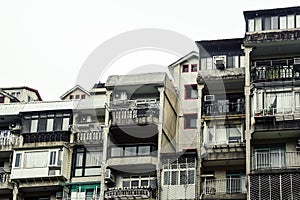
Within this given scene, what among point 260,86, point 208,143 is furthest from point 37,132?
point 260,86

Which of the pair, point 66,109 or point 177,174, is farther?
point 66,109

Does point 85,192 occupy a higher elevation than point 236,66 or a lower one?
lower

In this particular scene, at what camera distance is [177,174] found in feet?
167

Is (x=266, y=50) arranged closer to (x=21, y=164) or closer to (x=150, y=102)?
(x=150, y=102)

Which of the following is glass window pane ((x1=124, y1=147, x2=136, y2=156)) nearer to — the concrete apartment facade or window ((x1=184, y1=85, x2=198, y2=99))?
the concrete apartment facade

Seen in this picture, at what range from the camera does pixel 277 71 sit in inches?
2012

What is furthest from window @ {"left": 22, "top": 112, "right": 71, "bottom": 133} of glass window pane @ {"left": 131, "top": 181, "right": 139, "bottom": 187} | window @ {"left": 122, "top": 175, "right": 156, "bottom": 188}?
glass window pane @ {"left": 131, "top": 181, "right": 139, "bottom": 187}

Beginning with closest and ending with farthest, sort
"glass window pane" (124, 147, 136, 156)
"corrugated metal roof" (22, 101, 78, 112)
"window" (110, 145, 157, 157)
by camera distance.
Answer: "window" (110, 145, 157, 157)
"glass window pane" (124, 147, 136, 156)
"corrugated metal roof" (22, 101, 78, 112)

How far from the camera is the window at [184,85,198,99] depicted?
186 feet

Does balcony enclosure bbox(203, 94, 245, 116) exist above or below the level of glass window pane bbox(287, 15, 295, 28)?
below

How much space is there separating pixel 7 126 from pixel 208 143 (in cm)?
1636

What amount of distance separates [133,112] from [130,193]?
19.7 feet

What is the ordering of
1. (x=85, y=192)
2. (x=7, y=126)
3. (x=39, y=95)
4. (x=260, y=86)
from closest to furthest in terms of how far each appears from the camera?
(x=260, y=86), (x=85, y=192), (x=7, y=126), (x=39, y=95)

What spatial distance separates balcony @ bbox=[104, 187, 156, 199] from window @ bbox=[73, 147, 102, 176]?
118 inches
